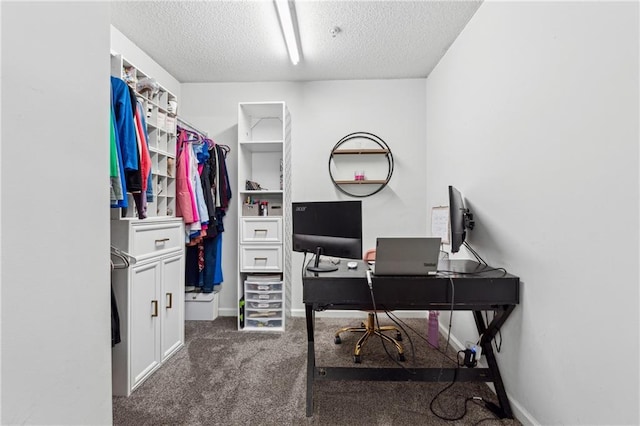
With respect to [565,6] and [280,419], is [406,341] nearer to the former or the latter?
[280,419]

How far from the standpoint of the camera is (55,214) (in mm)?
797

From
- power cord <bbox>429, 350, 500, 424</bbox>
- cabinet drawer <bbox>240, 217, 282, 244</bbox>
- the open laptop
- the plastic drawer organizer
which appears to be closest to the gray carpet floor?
power cord <bbox>429, 350, 500, 424</bbox>

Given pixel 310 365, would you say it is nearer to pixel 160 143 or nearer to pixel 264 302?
pixel 264 302

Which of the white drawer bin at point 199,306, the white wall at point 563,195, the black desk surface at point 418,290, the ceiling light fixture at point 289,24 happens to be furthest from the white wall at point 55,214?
the white drawer bin at point 199,306

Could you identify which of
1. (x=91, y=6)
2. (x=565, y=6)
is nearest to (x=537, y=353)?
(x=565, y=6)

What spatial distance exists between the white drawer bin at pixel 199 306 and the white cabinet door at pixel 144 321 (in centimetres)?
96

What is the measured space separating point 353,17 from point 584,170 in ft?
6.25

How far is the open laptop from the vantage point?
157 centimetres

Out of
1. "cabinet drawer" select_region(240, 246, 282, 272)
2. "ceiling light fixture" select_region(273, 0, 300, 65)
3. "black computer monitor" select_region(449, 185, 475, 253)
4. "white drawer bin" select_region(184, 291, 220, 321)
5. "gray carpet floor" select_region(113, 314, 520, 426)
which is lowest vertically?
"gray carpet floor" select_region(113, 314, 520, 426)

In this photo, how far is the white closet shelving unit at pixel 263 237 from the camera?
2924mm

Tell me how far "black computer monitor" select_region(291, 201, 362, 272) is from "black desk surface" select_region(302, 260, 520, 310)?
14cm

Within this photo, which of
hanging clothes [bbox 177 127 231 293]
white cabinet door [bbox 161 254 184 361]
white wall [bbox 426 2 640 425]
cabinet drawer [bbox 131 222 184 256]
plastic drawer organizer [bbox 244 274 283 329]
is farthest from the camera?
plastic drawer organizer [bbox 244 274 283 329]

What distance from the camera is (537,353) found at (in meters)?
1.53

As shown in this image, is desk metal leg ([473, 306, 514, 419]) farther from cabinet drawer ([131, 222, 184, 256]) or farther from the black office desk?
cabinet drawer ([131, 222, 184, 256])
